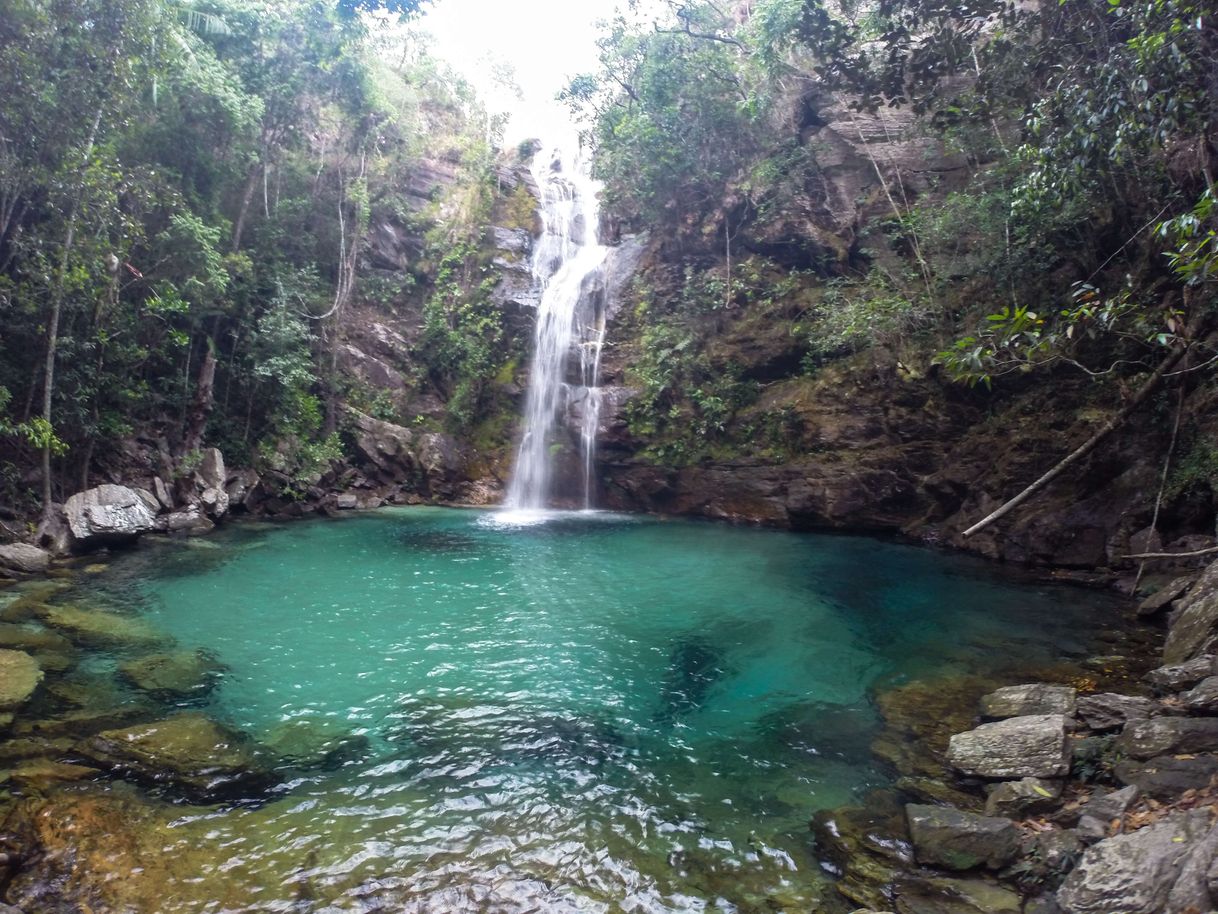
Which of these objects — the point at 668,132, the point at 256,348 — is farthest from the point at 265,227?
the point at 668,132

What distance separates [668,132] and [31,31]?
15349 mm

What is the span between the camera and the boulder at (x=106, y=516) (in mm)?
12008

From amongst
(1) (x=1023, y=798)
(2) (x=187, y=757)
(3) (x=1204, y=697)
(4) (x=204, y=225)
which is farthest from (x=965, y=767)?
(4) (x=204, y=225)

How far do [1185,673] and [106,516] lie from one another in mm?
15699

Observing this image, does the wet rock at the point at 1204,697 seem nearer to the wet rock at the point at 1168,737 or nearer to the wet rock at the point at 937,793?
the wet rock at the point at 1168,737

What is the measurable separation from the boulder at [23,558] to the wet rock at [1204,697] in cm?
1414

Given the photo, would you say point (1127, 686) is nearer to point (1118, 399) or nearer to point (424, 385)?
point (1118, 399)

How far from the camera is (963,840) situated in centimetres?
411

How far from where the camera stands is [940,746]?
5.66 meters

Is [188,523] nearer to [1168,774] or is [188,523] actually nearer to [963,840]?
[963,840]

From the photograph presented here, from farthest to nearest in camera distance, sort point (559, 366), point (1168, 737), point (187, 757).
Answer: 1. point (559, 366)
2. point (187, 757)
3. point (1168, 737)

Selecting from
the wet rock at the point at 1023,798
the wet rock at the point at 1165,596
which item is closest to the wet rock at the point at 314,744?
the wet rock at the point at 1023,798

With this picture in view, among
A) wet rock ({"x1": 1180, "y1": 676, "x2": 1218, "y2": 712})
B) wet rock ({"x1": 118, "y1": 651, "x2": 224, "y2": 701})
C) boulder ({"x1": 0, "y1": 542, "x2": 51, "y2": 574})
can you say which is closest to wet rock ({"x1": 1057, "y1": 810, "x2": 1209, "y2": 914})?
wet rock ({"x1": 1180, "y1": 676, "x2": 1218, "y2": 712})

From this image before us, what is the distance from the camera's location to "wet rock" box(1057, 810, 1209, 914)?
3123 millimetres
